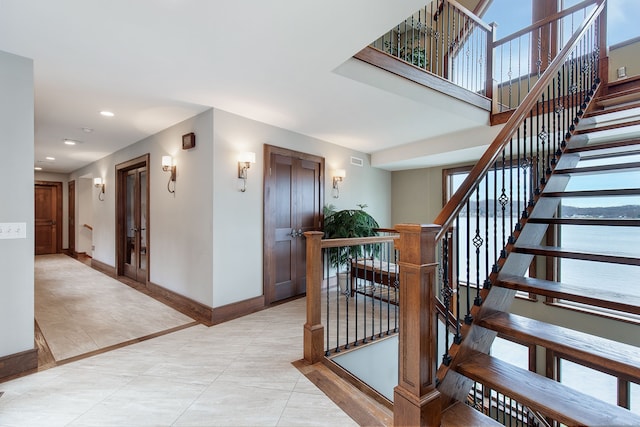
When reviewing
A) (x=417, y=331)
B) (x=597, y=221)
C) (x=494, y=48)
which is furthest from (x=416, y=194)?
(x=417, y=331)

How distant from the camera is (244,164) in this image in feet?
11.7

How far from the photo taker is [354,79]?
2.71 m

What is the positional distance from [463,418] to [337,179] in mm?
3735

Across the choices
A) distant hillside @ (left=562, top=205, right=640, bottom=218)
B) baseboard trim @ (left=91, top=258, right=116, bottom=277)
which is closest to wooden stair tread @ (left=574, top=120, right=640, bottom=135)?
distant hillside @ (left=562, top=205, right=640, bottom=218)

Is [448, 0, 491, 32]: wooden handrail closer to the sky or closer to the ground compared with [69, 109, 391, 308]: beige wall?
closer to the sky

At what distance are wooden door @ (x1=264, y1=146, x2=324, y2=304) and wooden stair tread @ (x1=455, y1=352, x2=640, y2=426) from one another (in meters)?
2.74

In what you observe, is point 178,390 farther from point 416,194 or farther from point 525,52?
point 525,52

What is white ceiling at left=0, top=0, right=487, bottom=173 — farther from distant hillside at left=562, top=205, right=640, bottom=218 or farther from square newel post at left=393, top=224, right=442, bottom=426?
distant hillside at left=562, top=205, right=640, bottom=218

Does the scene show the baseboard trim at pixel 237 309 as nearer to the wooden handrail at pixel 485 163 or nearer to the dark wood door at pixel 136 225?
the dark wood door at pixel 136 225

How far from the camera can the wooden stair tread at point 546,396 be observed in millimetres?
1208

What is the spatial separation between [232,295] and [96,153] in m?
4.57

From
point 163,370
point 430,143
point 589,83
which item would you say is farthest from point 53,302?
point 589,83

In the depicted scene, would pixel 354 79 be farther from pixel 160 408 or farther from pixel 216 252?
pixel 160 408

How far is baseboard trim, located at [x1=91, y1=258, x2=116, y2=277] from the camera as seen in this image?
5.63 m
